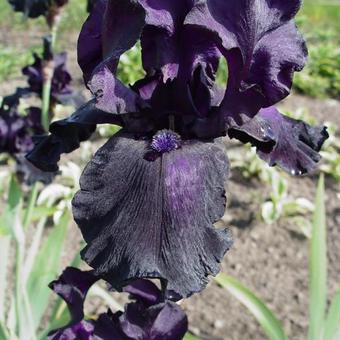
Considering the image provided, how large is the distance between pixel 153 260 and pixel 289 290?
229 centimetres

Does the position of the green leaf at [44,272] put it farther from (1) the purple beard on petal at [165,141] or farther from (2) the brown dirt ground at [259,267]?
(1) the purple beard on petal at [165,141]

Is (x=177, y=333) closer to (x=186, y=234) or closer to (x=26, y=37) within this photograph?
(x=186, y=234)

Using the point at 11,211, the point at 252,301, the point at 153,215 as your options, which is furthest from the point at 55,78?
the point at 153,215

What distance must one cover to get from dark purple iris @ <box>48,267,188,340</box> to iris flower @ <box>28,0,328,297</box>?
36cm

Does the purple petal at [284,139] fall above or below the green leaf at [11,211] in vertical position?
above

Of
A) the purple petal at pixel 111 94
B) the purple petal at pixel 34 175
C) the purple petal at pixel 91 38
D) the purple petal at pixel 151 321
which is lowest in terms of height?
the purple petal at pixel 34 175

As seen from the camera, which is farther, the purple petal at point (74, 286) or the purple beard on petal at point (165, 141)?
the purple petal at point (74, 286)

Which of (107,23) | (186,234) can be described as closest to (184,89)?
(107,23)

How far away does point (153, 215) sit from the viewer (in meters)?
1.02

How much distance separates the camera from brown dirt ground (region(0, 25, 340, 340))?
113 inches

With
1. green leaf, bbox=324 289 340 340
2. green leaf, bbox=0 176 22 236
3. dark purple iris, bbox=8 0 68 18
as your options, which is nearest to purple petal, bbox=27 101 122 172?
green leaf, bbox=0 176 22 236

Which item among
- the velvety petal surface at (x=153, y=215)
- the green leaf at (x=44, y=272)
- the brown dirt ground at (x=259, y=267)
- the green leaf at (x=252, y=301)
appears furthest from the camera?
the brown dirt ground at (x=259, y=267)

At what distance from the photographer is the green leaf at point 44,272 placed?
207 cm

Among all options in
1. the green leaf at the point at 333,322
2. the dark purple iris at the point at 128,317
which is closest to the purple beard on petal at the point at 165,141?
the dark purple iris at the point at 128,317
